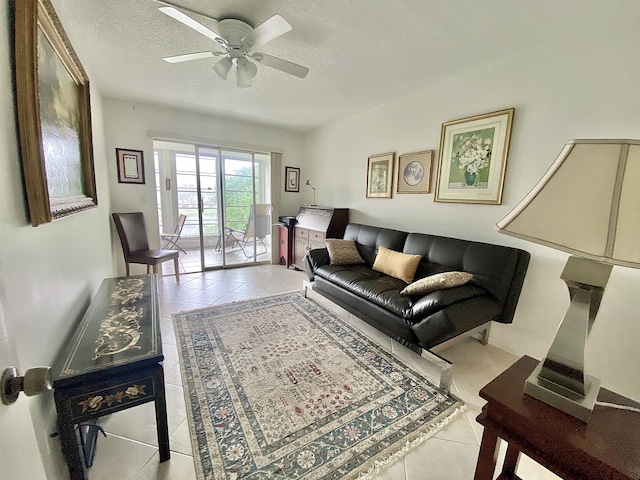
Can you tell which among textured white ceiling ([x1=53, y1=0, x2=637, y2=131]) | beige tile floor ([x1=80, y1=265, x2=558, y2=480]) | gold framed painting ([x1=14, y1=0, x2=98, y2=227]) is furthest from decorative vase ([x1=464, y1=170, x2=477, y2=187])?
gold framed painting ([x1=14, y1=0, x2=98, y2=227])

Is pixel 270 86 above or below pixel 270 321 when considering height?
above

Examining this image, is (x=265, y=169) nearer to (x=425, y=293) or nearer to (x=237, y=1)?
(x=237, y=1)

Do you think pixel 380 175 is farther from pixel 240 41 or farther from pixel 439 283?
pixel 240 41

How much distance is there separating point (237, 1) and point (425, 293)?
233 centimetres

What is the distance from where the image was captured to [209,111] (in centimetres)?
369

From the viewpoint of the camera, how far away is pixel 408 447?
1311mm

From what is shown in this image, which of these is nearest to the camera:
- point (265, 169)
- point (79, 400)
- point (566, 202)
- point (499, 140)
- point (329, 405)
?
point (566, 202)

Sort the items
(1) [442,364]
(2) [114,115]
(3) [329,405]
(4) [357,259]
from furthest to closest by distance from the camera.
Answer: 1. (2) [114,115]
2. (4) [357,259]
3. (1) [442,364]
4. (3) [329,405]

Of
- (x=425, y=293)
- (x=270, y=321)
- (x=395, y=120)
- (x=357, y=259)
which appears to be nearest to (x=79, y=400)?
(x=270, y=321)

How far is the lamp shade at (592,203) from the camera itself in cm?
66

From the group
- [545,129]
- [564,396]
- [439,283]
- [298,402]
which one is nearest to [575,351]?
[564,396]

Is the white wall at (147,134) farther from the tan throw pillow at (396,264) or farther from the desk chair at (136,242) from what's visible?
the tan throw pillow at (396,264)

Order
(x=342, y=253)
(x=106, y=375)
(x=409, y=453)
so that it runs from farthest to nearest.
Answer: (x=342, y=253) → (x=409, y=453) → (x=106, y=375)

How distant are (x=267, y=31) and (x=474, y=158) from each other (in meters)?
1.99
